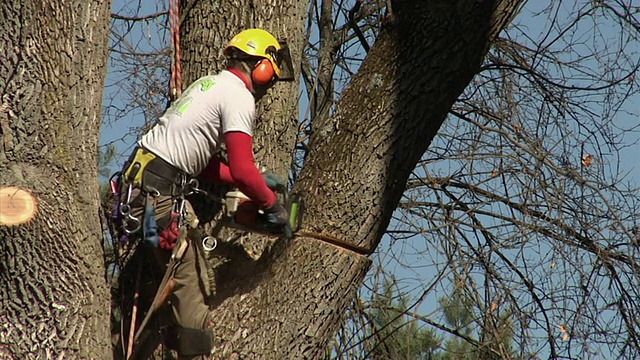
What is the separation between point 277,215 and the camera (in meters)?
4.43

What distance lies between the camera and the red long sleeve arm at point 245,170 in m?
4.33

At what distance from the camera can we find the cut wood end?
12.1 ft

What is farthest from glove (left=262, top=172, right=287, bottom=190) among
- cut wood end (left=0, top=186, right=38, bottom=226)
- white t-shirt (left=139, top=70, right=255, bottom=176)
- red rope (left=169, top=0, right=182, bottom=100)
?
cut wood end (left=0, top=186, right=38, bottom=226)

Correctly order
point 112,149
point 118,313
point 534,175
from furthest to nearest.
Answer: point 112,149 < point 534,175 < point 118,313

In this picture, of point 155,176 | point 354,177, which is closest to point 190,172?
point 155,176

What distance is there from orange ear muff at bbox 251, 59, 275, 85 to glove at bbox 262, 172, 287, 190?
0.43 m

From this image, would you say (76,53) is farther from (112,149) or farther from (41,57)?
(112,149)

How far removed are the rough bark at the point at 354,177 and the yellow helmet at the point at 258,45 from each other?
35 centimetres

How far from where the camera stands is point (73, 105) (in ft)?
12.8

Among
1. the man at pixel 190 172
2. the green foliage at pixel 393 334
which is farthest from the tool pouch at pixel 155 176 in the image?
the green foliage at pixel 393 334

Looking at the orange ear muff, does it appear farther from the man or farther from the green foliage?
the green foliage

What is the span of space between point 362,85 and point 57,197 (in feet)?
5.08

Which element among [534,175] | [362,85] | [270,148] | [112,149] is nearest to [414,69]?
[362,85]

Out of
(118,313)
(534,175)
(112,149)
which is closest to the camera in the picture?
(118,313)
